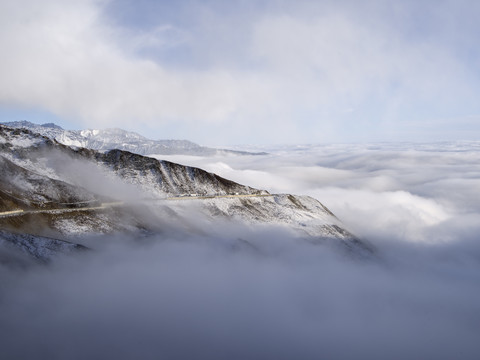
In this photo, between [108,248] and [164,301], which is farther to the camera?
[108,248]

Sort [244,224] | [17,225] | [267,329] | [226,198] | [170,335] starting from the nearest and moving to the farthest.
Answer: [170,335] → [267,329] → [17,225] → [244,224] → [226,198]

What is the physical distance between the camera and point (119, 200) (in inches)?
4254

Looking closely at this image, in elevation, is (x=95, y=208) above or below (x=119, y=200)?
below

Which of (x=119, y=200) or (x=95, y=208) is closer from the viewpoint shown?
(x=95, y=208)

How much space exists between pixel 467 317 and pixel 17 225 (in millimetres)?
110102

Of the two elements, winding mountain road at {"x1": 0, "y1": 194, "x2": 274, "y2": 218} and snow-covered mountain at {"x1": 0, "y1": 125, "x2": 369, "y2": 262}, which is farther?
snow-covered mountain at {"x1": 0, "y1": 125, "x2": 369, "y2": 262}

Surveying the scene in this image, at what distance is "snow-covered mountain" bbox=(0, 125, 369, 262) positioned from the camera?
3199 inches

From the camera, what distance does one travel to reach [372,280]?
103688 mm

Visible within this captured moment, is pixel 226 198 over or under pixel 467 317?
over

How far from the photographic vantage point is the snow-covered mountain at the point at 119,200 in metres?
81.2

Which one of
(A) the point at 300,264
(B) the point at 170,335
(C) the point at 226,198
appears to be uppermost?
(C) the point at 226,198

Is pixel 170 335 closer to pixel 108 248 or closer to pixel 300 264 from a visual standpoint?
pixel 108 248

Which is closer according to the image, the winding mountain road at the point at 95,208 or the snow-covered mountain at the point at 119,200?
the winding mountain road at the point at 95,208

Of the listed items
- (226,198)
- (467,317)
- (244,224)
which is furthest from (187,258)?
(467,317)
